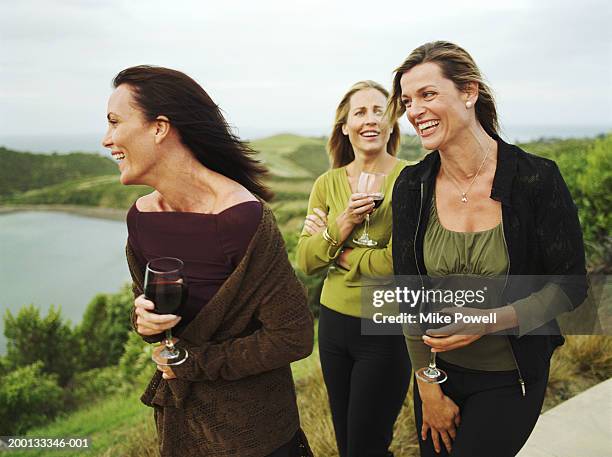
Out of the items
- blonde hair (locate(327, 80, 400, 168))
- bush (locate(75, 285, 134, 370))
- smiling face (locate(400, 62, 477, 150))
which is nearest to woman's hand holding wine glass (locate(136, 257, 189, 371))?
smiling face (locate(400, 62, 477, 150))

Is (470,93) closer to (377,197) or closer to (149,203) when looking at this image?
(377,197)

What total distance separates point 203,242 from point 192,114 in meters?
0.36

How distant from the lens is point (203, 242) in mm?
1566

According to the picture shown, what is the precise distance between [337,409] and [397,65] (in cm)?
153

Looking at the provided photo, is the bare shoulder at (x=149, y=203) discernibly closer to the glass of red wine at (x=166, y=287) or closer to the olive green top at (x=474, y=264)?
the glass of red wine at (x=166, y=287)

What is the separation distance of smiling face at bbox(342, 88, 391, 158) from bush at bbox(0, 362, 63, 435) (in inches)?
201

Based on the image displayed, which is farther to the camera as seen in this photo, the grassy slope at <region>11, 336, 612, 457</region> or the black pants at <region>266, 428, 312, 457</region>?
the grassy slope at <region>11, 336, 612, 457</region>

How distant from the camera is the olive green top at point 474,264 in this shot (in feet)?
5.68

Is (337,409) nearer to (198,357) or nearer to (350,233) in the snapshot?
(350,233)

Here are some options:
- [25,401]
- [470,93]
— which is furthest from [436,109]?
[25,401]

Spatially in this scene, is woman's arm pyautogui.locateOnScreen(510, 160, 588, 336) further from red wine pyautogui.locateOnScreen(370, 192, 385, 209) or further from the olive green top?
red wine pyautogui.locateOnScreen(370, 192, 385, 209)

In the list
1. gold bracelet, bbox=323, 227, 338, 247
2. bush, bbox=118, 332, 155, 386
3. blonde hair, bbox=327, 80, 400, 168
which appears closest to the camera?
gold bracelet, bbox=323, 227, 338, 247

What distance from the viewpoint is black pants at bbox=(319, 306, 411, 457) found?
2354 millimetres

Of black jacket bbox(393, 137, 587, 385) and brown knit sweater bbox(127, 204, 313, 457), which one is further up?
black jacket bbox(393, 137, 587, 385)
